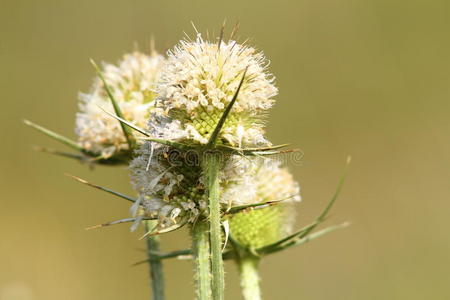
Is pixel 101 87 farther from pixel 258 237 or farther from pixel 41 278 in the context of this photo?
pixel 41 278

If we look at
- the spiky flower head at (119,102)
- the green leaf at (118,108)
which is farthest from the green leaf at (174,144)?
the spiky flower head at (119,102)

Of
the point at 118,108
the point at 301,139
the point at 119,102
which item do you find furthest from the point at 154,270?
the point at 301,139

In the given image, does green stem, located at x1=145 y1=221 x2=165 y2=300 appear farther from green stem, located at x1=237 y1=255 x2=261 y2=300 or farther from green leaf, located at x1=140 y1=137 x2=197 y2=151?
green leaf, located at x1=140 y1=137 x2=197 y2=151

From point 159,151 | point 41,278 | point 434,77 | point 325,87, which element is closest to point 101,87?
point 159,151

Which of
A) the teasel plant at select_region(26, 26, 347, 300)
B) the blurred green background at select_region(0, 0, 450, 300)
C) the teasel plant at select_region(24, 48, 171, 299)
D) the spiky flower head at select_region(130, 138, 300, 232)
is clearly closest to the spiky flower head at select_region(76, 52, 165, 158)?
the teasel plant at select_region(24, 48, 171, 299)

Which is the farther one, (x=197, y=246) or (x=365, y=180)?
(x=365, y=180)

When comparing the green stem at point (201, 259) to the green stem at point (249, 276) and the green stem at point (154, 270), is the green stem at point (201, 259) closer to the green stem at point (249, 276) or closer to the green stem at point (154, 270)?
the green stem at point (154, 270)

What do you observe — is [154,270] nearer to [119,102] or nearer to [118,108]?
[118,108]
